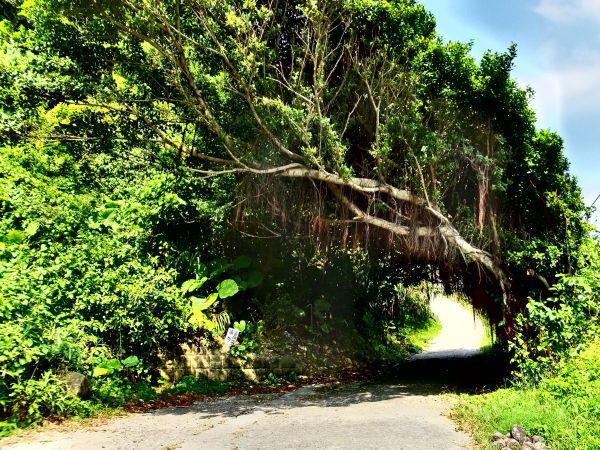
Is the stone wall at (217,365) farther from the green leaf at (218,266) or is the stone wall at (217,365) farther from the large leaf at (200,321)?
the green leaf at (218,266)

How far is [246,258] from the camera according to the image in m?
12.1

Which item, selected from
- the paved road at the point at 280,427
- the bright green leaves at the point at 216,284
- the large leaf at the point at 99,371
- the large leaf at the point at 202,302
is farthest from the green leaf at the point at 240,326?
the large leaf at the point at 99,371

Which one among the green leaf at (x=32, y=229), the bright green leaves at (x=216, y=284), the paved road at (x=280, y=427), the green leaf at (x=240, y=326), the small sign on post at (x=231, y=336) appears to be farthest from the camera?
the green leaf at (x=240, y=326)

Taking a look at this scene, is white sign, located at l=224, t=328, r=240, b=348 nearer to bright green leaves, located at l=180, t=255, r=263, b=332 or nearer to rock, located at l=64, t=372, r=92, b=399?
bright green leaves, located at l=180, t=255, r=263, b=332

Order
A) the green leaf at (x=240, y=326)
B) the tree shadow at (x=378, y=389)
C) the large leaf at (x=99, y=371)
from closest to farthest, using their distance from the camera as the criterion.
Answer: the large leaf at (x=99, y=371) < the tree shadow at (x=378, y=389) < the green leaf at (x=240, y=326)

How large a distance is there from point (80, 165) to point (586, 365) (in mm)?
10687

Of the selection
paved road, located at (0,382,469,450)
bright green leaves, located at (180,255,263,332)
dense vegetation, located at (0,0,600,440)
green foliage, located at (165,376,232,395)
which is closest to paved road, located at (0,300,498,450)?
paved road, located at (0,382,469,450)

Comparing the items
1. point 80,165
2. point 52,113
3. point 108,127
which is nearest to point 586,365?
point 108,127

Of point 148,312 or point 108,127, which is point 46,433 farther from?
point 108,127

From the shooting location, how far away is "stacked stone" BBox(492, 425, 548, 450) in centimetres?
508

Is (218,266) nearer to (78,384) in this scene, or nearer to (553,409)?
(78,384)

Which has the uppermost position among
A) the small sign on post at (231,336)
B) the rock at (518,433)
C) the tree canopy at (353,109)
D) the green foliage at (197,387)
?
the tree canopy at (353,109)

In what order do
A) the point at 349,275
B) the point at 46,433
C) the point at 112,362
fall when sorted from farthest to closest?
1. the point at 349,275
2. the point at 112,362
3. the point at 46,433

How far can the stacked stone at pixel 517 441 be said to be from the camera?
16.7 ft
